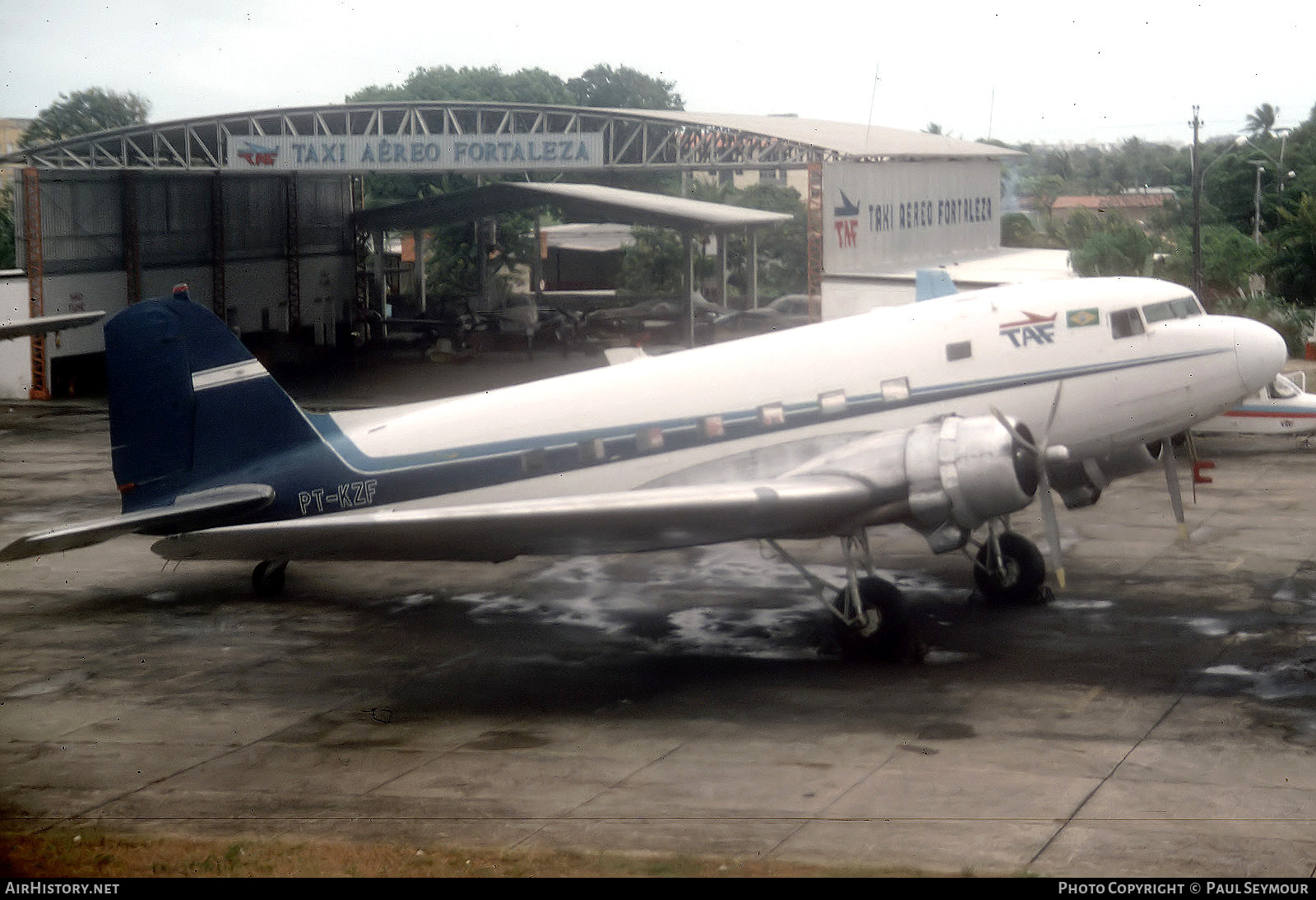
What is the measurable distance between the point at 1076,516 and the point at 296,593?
546 inches

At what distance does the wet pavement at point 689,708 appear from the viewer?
11.7 m

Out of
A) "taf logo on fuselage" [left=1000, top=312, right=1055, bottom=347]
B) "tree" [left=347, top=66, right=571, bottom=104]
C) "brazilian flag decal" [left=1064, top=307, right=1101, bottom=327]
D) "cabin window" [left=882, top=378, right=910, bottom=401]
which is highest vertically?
"tree" [left=347, top=66, right=571, bottom=104]

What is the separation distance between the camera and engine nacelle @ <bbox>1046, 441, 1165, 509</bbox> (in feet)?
60.6

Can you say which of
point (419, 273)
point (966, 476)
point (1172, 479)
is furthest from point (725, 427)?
point (419, 273)

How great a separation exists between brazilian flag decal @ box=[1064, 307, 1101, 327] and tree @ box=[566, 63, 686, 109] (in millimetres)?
93208

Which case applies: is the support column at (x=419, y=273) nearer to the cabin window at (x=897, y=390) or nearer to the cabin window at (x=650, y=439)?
the cabin window at (x=650, y=439)

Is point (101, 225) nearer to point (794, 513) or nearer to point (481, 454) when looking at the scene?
point (481, 454)

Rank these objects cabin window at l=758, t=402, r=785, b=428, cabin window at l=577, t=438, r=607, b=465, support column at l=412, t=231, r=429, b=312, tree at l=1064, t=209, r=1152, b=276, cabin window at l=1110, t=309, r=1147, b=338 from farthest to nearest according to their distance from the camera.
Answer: support column at l=412, t=231, r=429, b=312 < tree at l=1064, t=209, r=1152, b=276 < cabin window at l=577, t=438, r=607, b=465 < cabin window at l=1110, t=309, r=1147, b=338 < cabin window at l=758, t=402, r=785, b=428

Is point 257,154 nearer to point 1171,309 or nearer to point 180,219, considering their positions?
point 180,219

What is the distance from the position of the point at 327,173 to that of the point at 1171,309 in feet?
131

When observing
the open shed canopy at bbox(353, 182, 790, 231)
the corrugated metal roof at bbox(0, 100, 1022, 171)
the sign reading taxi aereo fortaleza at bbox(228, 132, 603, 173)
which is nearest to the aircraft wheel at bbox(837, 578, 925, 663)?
the corrugated metal roof at bbox(0, 100, 1022, 171)

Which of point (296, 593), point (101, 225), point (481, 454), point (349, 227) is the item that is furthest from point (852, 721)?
point (349, 227)

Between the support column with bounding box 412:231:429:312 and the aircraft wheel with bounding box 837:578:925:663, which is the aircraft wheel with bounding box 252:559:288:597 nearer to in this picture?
the aircraft wheel with bounding box 837:578:925:663

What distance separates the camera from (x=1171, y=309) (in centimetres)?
1803
